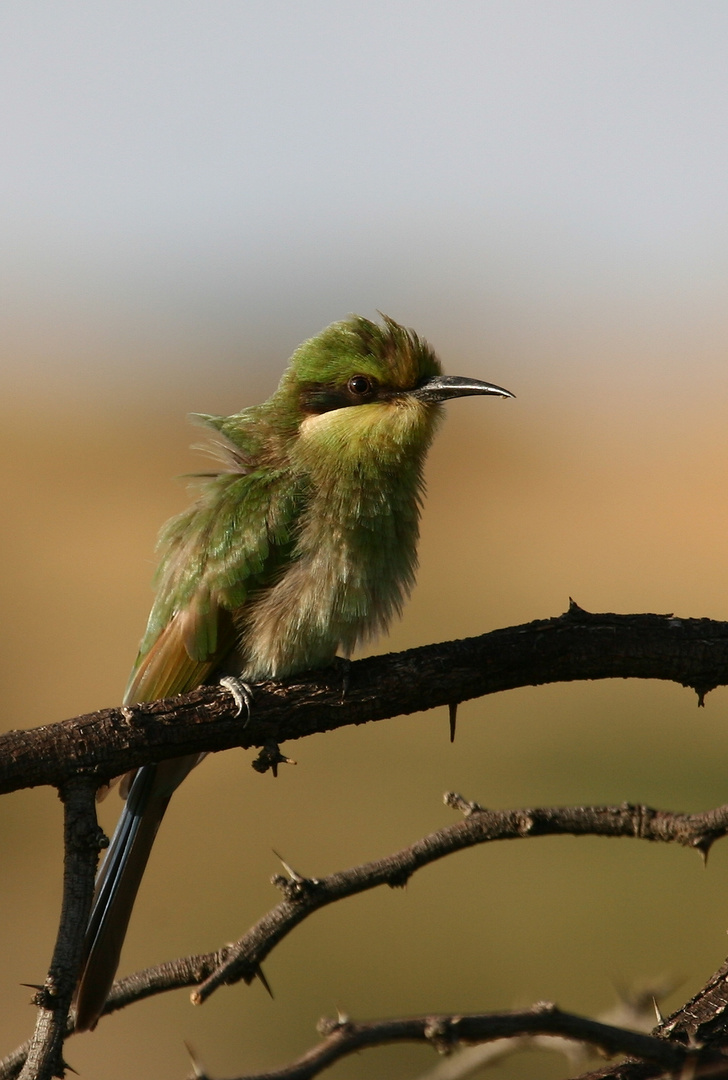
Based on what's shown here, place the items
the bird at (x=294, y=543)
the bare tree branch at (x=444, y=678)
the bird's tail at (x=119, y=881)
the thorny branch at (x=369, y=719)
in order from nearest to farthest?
the thorny branch at (x=369, y=719), the bare tree branch at (x=444, y=678), the bird's tail at (x=119, y=881), the bird at (x=294, y=543)

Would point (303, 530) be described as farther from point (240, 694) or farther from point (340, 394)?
point (240, 694)

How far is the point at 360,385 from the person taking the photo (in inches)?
101

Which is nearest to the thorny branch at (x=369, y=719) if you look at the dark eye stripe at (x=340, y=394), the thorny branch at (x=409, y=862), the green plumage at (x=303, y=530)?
the thorny branch at (x=409, y=862)

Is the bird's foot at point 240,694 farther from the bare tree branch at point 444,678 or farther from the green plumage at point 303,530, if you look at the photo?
the green plumage at point 303,530

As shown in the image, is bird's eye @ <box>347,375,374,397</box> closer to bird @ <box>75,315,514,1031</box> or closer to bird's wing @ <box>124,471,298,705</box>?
bird @ <box>75,315,514,1031</box>

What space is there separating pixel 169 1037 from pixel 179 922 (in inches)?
31.5

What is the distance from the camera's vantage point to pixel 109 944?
6.66 feet

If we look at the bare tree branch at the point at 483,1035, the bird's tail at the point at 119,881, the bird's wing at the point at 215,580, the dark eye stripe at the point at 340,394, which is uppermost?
the dark eye stripe at the point at 340,394

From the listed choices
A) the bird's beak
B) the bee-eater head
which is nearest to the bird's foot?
the bee-eater head

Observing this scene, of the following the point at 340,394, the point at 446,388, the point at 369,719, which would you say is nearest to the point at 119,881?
the point at 369,719

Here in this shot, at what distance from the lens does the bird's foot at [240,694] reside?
1.86 meters

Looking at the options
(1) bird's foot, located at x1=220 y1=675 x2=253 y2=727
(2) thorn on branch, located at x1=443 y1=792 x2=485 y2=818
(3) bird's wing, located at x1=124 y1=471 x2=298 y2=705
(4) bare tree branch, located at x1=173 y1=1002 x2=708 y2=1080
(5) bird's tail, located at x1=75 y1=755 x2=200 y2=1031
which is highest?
(3) bird's wing, located at x1=124 y1=471 x2=298 y2=705

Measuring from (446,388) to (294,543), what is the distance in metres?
0.48

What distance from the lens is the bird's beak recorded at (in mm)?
2545
